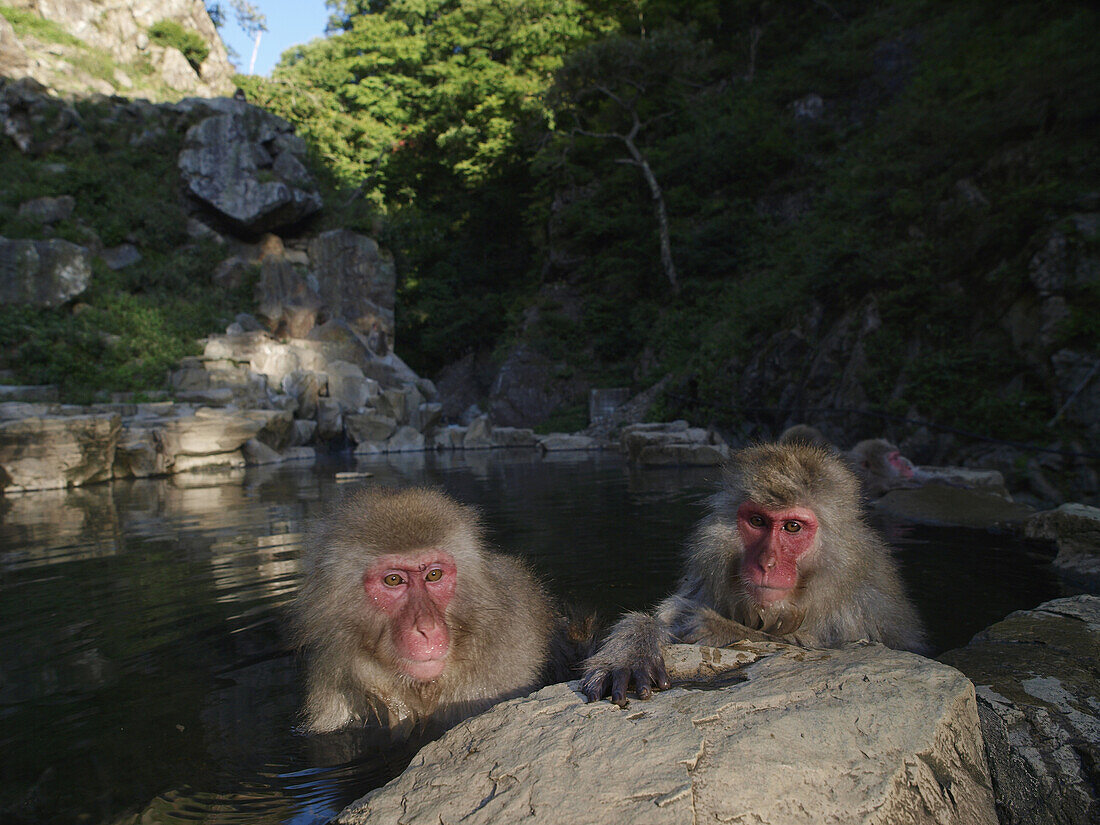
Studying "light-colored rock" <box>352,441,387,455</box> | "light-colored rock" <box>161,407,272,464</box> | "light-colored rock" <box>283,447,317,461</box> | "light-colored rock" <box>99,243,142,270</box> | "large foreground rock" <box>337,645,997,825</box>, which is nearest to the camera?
"large foreground rock" <box>337,645,997,825</box>

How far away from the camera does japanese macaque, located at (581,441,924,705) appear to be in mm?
2229

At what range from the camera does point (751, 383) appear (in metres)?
11.5

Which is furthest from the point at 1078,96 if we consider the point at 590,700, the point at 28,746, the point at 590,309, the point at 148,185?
the point at 148,185

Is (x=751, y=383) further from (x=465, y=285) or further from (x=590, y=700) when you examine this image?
(x=465, y=285)

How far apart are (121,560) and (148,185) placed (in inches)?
766

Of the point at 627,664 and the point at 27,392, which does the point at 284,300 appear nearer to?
the point at 27,392

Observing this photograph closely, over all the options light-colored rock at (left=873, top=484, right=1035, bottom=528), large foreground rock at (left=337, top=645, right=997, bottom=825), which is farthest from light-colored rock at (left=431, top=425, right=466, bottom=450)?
large foreground rock at (left=337, top=645, right=997, bottom=825)

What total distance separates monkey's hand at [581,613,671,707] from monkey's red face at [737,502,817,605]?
38cm

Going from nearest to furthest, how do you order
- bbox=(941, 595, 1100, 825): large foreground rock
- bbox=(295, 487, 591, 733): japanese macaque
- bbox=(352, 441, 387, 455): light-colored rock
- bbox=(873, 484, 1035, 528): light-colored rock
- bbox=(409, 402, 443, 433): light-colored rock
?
bbox=(941, 595, 1100, 825): large foreground rock → bbox=(295, 487, 591, 733): japanese macaque → bbox=(873, 484, 1035, 528): light-colored rock → bbox=(352, 441, 387, 455): light-colored rock → bbox=(409, 402, 443, 433): light-colored rock

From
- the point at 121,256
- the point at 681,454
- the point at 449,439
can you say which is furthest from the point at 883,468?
the point at 121,256

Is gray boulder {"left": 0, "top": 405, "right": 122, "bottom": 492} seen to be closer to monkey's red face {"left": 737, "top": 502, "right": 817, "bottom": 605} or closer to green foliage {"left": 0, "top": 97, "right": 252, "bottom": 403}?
green foliage {"left": 0, "top": 97, "right": 252, "bottom": 403}

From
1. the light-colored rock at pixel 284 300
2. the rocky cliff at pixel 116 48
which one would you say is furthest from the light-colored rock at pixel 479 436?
the rocky cliff at pixel 116 48

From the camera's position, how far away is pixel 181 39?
23312 millimetres

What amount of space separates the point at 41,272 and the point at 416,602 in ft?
59.1
